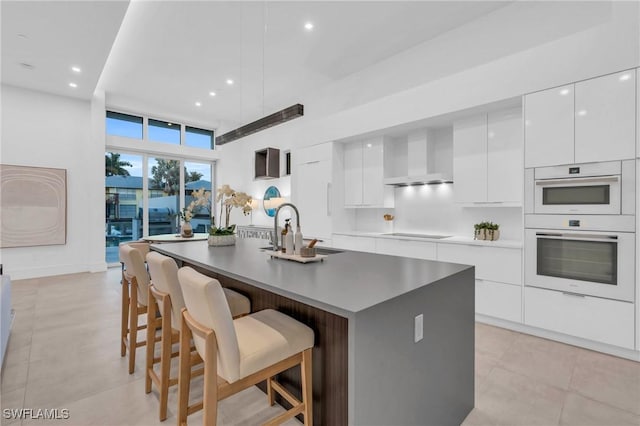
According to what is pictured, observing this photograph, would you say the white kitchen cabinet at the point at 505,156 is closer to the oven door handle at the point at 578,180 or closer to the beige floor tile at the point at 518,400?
the oven door handle at the point at 578,180

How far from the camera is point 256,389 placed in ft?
6.89

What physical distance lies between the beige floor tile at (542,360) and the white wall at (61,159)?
6970 mm

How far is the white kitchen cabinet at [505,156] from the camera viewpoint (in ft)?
10.7

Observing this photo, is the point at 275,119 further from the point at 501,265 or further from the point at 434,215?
the point at 501,265

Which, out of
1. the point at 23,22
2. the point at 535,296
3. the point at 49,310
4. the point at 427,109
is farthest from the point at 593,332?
A: the point at 23,22

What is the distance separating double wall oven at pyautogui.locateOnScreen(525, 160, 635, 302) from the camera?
8.11 feet

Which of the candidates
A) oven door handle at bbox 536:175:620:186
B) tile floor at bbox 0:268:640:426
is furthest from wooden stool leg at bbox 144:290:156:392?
oven door handle at bbox 536:175:620:186

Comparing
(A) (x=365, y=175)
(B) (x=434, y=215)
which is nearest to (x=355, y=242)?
(A) (x=365, y=175)

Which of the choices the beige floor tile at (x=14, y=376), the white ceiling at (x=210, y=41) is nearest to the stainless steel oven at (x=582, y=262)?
the white ceiling at (x=210, y=41)

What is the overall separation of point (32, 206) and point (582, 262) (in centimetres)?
806

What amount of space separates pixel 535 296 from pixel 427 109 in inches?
92.5

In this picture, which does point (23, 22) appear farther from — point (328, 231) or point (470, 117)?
point (470, 117)

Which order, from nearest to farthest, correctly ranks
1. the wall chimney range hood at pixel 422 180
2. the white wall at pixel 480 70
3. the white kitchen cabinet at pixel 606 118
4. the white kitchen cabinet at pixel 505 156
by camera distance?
the white kitchen cabinet at pixel 606 118
the white wall at pixel 480 70
the white kitchen cabinet at pixel 505 156
the wall chimney range hood at pixel 422 180

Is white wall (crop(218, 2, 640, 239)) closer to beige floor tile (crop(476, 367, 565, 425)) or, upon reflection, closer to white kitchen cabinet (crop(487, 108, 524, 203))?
white kitchen cabinet (crop(487, 108, 524, 203))
